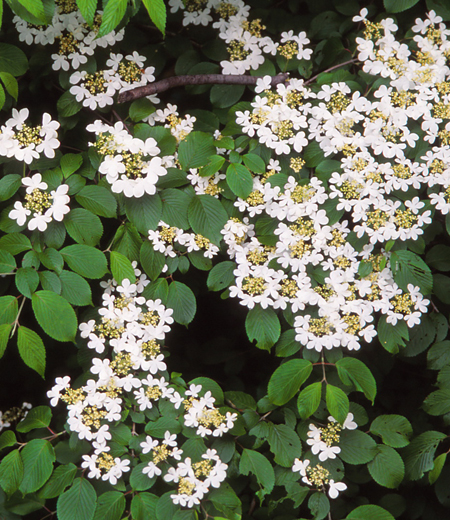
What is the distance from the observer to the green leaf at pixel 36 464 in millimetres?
1812

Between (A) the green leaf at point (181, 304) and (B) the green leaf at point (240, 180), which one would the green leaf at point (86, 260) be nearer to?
(A) the green leaf at point (181, 304)

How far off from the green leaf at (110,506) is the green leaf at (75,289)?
2.45 ft

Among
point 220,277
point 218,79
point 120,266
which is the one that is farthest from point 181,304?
→ point 218,79

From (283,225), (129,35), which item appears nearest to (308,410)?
(283,225)

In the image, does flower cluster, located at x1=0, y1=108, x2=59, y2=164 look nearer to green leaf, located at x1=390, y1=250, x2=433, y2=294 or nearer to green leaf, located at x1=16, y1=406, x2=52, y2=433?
green leaf, located at x1=16, y1=406, x2=52, y2=433

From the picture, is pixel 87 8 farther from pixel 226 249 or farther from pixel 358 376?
pixel 358 376

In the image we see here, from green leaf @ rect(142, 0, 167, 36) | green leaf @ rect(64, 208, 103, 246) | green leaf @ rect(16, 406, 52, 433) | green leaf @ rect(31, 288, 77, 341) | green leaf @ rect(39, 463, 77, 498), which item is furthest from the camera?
green leaf @ rect(16, 406, 52, 433)

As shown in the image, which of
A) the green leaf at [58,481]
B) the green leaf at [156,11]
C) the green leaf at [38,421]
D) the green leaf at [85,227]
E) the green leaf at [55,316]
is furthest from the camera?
the green leaf at [38,421]

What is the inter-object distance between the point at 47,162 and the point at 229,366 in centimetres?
143

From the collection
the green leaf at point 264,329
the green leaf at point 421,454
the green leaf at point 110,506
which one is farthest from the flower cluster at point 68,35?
the green leaf at point 421,454

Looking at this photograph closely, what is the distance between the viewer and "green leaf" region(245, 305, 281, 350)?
6.16ft

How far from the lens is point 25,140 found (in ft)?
5.93

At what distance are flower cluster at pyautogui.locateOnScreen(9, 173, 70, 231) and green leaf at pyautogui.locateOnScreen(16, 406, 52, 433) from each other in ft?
2.54

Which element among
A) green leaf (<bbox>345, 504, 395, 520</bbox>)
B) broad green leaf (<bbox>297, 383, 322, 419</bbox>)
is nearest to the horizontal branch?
broad green leaf (<bbox>297, 383, 322, 419</bbox>)
